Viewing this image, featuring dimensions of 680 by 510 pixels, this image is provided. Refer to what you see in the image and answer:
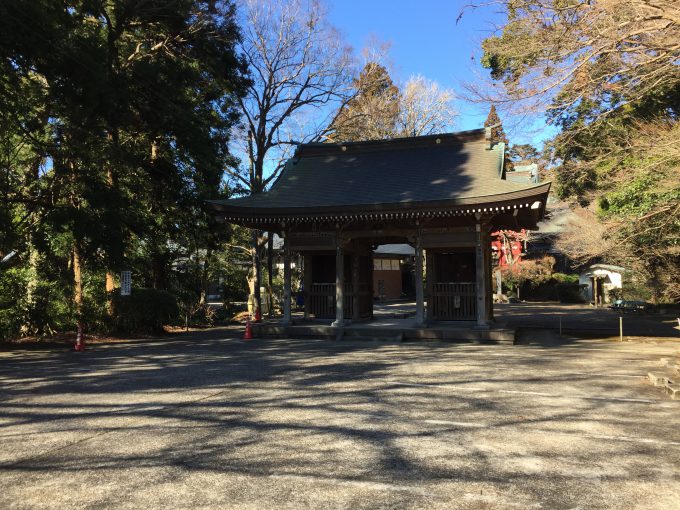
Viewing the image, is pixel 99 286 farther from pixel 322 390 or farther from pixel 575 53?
pixel 575 53

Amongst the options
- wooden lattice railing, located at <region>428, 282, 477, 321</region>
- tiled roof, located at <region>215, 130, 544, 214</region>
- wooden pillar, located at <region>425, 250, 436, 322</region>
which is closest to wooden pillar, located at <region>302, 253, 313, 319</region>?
tiled roof, located at <region>215, 130, 544, 214</region>

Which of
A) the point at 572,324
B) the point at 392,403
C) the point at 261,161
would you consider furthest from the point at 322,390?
the point at 261,161

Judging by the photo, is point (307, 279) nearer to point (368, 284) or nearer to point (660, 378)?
point (368, 284)

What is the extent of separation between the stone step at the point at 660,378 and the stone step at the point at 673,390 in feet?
0.58

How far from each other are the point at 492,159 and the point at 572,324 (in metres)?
7.70

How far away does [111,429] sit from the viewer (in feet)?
17.8

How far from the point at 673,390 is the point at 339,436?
16.5 ft

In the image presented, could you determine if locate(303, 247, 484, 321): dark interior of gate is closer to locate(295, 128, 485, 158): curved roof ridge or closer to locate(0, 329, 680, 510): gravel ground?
locate(295, 128, 485, 158): curved roof ridge

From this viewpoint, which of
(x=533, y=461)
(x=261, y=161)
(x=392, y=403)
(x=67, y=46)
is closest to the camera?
(x=533, y=461)

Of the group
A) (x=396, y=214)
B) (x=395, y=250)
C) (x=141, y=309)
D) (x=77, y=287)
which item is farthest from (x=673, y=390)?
(x=395, y=250)

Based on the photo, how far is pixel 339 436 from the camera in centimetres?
511

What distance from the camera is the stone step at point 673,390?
6.74 meters

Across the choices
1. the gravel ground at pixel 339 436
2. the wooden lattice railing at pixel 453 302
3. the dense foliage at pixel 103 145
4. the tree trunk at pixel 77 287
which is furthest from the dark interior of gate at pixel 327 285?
the tree trunk at pixel 77 287

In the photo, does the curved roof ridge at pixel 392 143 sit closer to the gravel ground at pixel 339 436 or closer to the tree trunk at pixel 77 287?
the tree trunk at pixel 77 287
